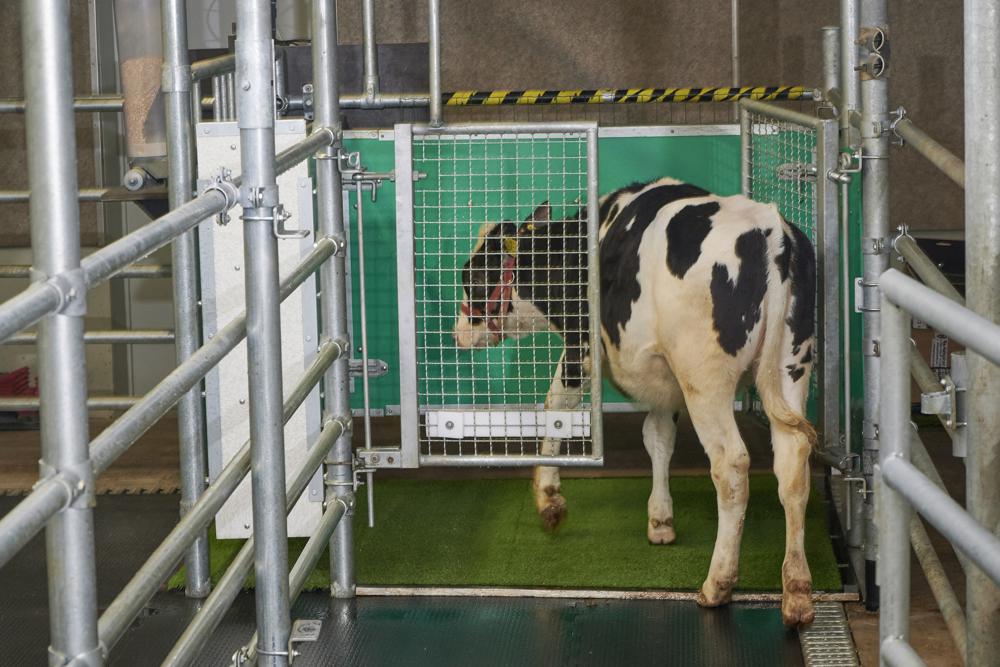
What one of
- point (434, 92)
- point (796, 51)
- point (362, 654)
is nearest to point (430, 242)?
point (434, 92)

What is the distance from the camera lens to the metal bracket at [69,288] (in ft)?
5.34

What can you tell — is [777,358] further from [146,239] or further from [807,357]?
[146,239]

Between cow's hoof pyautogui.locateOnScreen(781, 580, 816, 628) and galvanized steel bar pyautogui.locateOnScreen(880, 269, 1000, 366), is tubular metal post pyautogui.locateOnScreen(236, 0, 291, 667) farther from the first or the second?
cow's hoof pyautogui.locateOnScreen(781, 580, 816, 628)

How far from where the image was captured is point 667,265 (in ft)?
12.0

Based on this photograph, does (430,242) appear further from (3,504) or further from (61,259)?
(61,259)

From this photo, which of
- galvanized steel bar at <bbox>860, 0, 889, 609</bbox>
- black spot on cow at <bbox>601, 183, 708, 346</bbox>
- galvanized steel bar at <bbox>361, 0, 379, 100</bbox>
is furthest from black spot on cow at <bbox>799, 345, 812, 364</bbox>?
galvanized steel bar at <bbox>361, 0, 379, 100</bbox>

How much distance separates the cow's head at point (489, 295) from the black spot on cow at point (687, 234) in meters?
0.55

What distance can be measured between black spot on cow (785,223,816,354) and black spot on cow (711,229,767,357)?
0.09 m

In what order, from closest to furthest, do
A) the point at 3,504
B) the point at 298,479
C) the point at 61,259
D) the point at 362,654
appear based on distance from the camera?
1. the point at 61,259
2. the point at 298,479
3. the point at 362,654
4. the point at 3,504

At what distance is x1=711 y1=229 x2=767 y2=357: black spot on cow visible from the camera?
3.55m

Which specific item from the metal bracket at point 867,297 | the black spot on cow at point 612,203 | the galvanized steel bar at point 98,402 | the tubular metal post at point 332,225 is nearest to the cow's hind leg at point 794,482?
the metal bracket at point 867,297

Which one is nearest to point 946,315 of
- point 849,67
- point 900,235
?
point 900,235

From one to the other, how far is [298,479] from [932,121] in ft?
16.3

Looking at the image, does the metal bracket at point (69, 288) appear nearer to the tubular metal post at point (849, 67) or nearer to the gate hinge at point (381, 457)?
the gate hinge at point (381, 457)
